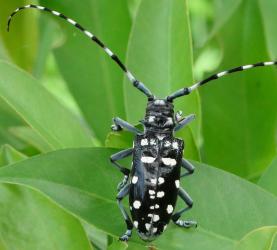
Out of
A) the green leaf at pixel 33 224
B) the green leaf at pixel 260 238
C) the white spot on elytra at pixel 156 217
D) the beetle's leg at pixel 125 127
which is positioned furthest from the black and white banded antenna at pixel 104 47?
the green leaf at pixel 260 238

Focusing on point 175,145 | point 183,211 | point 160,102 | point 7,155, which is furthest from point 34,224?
point 160,102

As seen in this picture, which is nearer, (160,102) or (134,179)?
(134,179)

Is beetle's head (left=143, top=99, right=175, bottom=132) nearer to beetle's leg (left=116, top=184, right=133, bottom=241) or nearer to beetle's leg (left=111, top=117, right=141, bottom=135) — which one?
beetle's leg (left=111, top=117, right=141, bottom=135)

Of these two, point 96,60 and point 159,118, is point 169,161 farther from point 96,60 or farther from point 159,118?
point 96,60

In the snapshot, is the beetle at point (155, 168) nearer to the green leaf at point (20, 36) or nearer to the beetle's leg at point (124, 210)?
the beetle's leg at point (124, 210)

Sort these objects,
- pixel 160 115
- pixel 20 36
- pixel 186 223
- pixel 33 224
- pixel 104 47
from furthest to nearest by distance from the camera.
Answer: pixel 20 36 < pixel 104 47 < pixel 160 115 < pixel 186 223 < pixel 33 224

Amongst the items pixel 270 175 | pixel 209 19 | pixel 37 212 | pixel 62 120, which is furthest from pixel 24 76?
pixel 209 19

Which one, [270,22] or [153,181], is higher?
[270,22]
